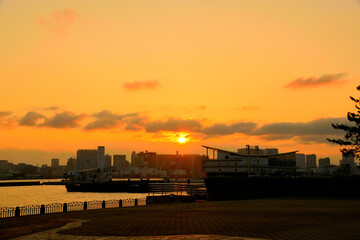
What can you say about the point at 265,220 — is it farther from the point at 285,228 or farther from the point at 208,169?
the point at 208,169

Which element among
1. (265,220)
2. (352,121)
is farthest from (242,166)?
(265,220)

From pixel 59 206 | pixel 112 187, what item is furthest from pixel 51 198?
pixel 59 206

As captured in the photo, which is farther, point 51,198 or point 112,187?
point 112,187

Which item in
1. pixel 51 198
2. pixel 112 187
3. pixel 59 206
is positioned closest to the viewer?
pixel 59 206

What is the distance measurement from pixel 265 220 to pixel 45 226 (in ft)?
49.3

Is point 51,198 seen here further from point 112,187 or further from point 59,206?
point 59,206

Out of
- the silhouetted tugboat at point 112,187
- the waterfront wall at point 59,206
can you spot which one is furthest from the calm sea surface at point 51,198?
the waterfront wall at point 59,206

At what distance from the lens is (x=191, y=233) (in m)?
19.1

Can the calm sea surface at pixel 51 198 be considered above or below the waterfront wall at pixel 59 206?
below

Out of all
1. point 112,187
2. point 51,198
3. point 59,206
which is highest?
point 59,206

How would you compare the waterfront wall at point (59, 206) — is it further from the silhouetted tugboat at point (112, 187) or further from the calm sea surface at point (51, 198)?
the silhouetted tugboat at point (112, 187)

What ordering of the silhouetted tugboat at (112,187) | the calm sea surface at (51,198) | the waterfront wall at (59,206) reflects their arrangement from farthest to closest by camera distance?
the silhouetted tugboat at (112,187) → the calm sea surface at (51,198) → the waterfront wall at (59,206)

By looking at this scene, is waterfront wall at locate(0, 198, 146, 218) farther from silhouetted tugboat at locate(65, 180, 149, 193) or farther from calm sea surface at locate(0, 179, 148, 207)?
silhouetted tugboat at locate(65, 180, 149, 193)

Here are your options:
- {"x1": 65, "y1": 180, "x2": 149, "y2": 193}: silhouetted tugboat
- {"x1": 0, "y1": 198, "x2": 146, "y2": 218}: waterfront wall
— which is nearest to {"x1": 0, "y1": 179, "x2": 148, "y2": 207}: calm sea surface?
{"x1": 65, "y1": 180, "x2": 149, "y2": 193}: silhouetted tugboat
